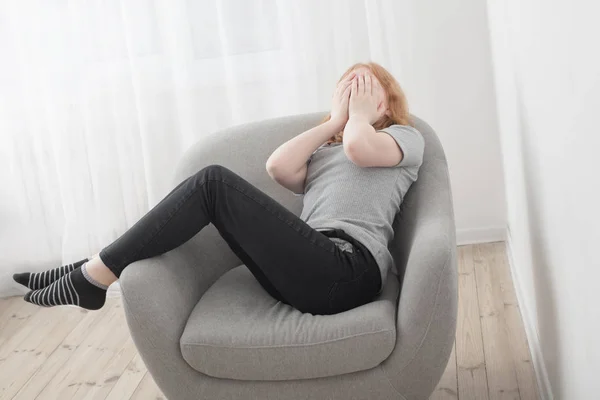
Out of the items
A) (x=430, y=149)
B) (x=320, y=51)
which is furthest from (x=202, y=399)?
(x=320, y=51)

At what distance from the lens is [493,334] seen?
9.25 ft

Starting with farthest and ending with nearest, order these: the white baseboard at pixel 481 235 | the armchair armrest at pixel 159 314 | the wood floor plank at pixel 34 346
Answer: the white baseboard at pixel 481 235, the wood floor plank at pixel 34 346, the armchair armrest at pixel 159 314

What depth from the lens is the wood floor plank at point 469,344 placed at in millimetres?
2480

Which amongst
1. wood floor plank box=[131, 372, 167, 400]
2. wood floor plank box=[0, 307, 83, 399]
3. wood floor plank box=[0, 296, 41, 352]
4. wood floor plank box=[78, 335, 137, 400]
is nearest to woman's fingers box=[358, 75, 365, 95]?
wood floor plank box=[131, 372, 167, 400]

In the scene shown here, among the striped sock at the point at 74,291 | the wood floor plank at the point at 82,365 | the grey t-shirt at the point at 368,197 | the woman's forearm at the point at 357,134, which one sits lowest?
the wood floor plank at the point at 82,365

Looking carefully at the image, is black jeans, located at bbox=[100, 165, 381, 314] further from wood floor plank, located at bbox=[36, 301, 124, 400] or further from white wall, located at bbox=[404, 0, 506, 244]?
white wall, located at bbox=[404, 0, 506, 244]

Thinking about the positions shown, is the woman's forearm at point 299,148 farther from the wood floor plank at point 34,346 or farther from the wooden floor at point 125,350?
Answer: the wood floor plank at point 34,346

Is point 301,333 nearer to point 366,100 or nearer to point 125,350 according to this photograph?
point 366,100

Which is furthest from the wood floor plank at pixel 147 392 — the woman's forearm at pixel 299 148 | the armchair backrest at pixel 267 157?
the woman's forearm at pixel 299 148

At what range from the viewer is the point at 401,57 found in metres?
3.52

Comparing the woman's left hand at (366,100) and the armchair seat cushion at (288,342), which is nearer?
the armchair seat cushion at (288,342)

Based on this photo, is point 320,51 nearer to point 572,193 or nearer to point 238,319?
point 238,319

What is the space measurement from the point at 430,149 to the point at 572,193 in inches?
38.5

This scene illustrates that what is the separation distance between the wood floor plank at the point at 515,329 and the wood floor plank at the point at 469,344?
0.31 feet
